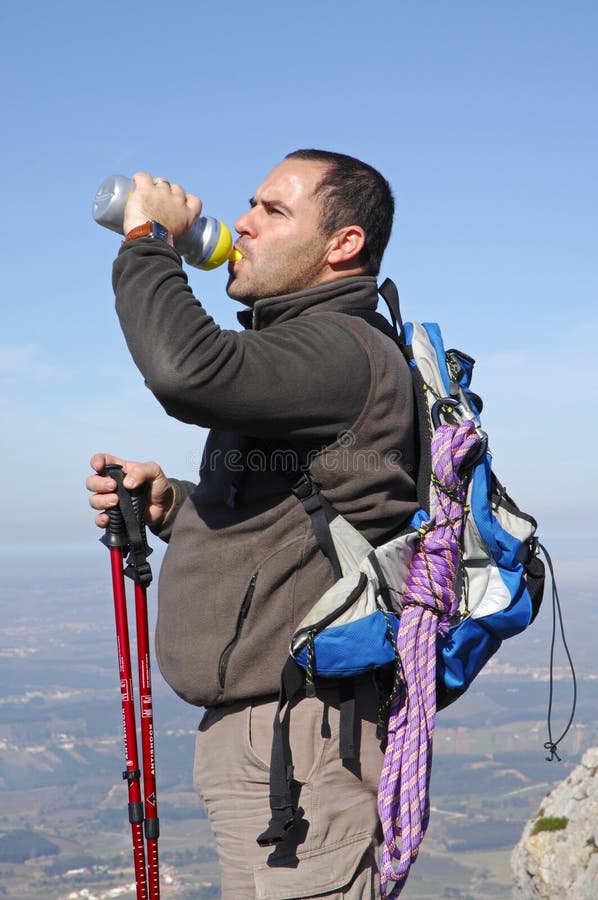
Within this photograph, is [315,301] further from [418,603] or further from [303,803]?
[303,803]

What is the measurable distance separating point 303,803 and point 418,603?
74 cm

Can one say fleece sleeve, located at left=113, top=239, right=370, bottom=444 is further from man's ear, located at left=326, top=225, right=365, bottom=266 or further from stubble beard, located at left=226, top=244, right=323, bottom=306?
man's ear, located at left=326, top=225, right=365, bottom=266

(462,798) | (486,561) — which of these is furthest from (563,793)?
(462,798)

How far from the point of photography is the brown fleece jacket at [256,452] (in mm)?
2904

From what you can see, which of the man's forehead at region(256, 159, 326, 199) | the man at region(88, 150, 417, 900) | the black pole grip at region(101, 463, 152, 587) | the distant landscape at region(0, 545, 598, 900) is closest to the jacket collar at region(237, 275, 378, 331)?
the man at region(88, 150, 417, 900)

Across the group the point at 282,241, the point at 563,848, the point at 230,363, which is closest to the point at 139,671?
the point at 230,363

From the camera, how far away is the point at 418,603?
3148mm

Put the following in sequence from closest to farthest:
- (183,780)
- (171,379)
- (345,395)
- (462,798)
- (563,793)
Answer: (171,379), (345,395), (563,793), (462,798), (183,780)

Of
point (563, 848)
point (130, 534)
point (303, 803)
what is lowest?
point (563, 848)

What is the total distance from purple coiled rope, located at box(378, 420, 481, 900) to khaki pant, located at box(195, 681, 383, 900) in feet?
0.37

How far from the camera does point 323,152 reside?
12.4 feet

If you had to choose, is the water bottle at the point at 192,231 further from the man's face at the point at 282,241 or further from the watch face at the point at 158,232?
the watch face at the point at 158,232

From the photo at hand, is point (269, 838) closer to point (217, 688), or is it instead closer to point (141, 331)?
point (217, 688)

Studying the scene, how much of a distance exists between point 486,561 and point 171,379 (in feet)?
4.37
